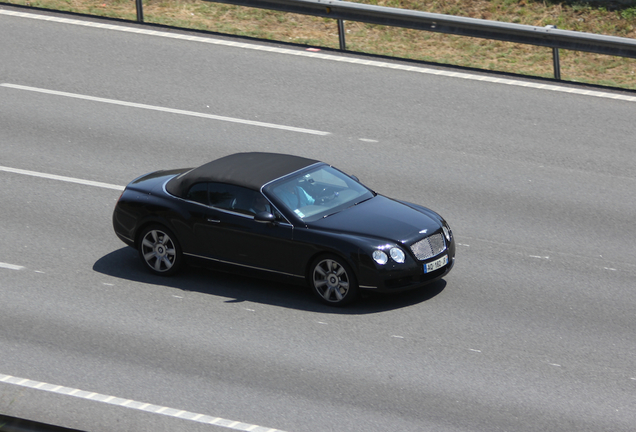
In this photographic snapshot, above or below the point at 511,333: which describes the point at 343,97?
above

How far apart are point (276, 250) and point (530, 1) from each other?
41.2 feet

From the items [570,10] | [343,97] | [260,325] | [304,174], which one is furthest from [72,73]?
[570,10]

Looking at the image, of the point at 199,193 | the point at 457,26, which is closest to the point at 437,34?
the point at 457,26

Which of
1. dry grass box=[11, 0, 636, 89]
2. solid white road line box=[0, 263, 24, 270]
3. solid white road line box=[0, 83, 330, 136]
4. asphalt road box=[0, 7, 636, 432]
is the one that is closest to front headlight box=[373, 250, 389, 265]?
asphalt road box=[0, 7, 636, 432]

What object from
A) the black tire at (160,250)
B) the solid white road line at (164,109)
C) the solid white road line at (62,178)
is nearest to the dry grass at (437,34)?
the solid white road line at (164,109)

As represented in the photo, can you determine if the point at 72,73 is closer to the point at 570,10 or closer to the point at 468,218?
the point at 468,218

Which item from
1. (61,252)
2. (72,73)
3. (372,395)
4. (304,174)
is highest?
(72,73)

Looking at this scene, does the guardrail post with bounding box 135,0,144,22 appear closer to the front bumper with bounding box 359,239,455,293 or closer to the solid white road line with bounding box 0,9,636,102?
the solid white road line with bounding box 0,9,636,102

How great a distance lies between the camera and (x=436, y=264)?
1011 centimetres

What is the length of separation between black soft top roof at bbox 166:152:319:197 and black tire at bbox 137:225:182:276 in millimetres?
497

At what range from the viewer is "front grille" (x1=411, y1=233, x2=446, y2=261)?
9.98 m

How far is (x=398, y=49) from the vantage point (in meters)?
19.1

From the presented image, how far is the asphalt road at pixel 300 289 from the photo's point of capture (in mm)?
8273

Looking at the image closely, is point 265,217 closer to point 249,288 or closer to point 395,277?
point 249,288
